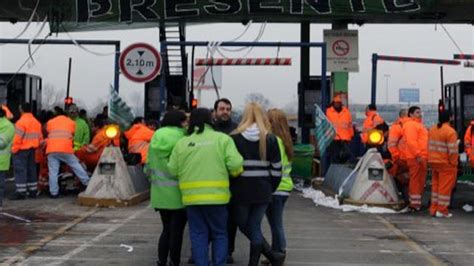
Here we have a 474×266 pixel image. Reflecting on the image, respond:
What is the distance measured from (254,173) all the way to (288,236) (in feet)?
10.9

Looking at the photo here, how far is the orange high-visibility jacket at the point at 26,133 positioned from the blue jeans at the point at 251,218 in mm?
8117

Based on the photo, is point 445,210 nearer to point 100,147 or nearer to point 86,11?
point 100,147

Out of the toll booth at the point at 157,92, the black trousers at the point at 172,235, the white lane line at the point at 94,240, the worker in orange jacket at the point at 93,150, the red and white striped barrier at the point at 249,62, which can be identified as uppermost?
the red and white striped barrier at the point at 249,62

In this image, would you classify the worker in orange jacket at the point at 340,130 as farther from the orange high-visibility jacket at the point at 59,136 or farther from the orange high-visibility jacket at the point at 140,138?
the orange high-visibility jacket at the point at 59,136

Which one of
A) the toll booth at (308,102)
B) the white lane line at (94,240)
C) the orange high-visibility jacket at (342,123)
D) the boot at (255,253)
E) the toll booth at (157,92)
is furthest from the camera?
the toll booth at (308,102)

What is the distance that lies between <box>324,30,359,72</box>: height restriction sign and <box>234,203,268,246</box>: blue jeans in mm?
14356

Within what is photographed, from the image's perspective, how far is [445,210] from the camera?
41.5ft

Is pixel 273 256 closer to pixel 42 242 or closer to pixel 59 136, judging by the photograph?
pixel 42 242

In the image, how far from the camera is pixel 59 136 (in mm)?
14539

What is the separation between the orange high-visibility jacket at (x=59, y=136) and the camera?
47.6ft

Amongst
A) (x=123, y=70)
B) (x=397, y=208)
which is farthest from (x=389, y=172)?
(x=123, y=70)

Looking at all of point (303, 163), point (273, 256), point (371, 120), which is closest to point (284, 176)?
point (273, 256)

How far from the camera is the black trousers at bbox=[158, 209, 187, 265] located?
761 centimetres

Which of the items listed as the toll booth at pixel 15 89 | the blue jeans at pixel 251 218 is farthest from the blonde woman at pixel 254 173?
the toll booth at pixel 15 89
